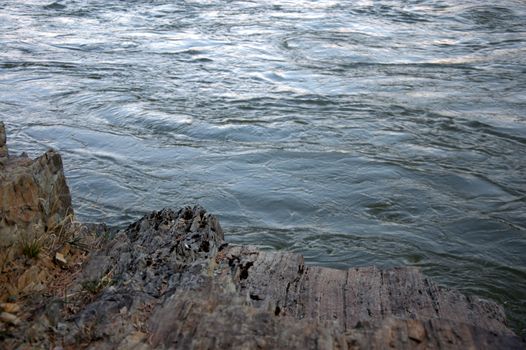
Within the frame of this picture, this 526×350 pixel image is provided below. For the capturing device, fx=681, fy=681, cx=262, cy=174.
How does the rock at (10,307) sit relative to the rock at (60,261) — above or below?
above

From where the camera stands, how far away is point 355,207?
21.0 feet

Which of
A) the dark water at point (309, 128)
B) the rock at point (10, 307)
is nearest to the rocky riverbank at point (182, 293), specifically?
the rock at point (10, 307)

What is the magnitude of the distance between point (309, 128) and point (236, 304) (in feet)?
17.7

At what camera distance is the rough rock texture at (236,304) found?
2.97 meters

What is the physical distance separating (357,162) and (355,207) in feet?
3.79

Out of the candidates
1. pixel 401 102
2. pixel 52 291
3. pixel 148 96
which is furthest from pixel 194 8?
pixel 52 291

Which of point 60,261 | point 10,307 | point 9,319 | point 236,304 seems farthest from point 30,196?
point 236,304

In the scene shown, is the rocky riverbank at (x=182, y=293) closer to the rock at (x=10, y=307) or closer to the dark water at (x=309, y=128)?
the rock at (x=10, y=307)

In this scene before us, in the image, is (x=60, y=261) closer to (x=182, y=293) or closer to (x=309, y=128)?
(x=182, y=293)

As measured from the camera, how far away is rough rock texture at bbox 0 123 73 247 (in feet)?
12.4

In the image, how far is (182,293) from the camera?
3340 millimetres

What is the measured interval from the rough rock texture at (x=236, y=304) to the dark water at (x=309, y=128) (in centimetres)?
110

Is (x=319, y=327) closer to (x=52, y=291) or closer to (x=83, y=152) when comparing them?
(x=52, y=291)

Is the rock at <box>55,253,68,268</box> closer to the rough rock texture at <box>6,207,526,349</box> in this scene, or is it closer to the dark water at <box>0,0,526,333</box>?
the rough rock texture at <box>6,207,526,349</box>
